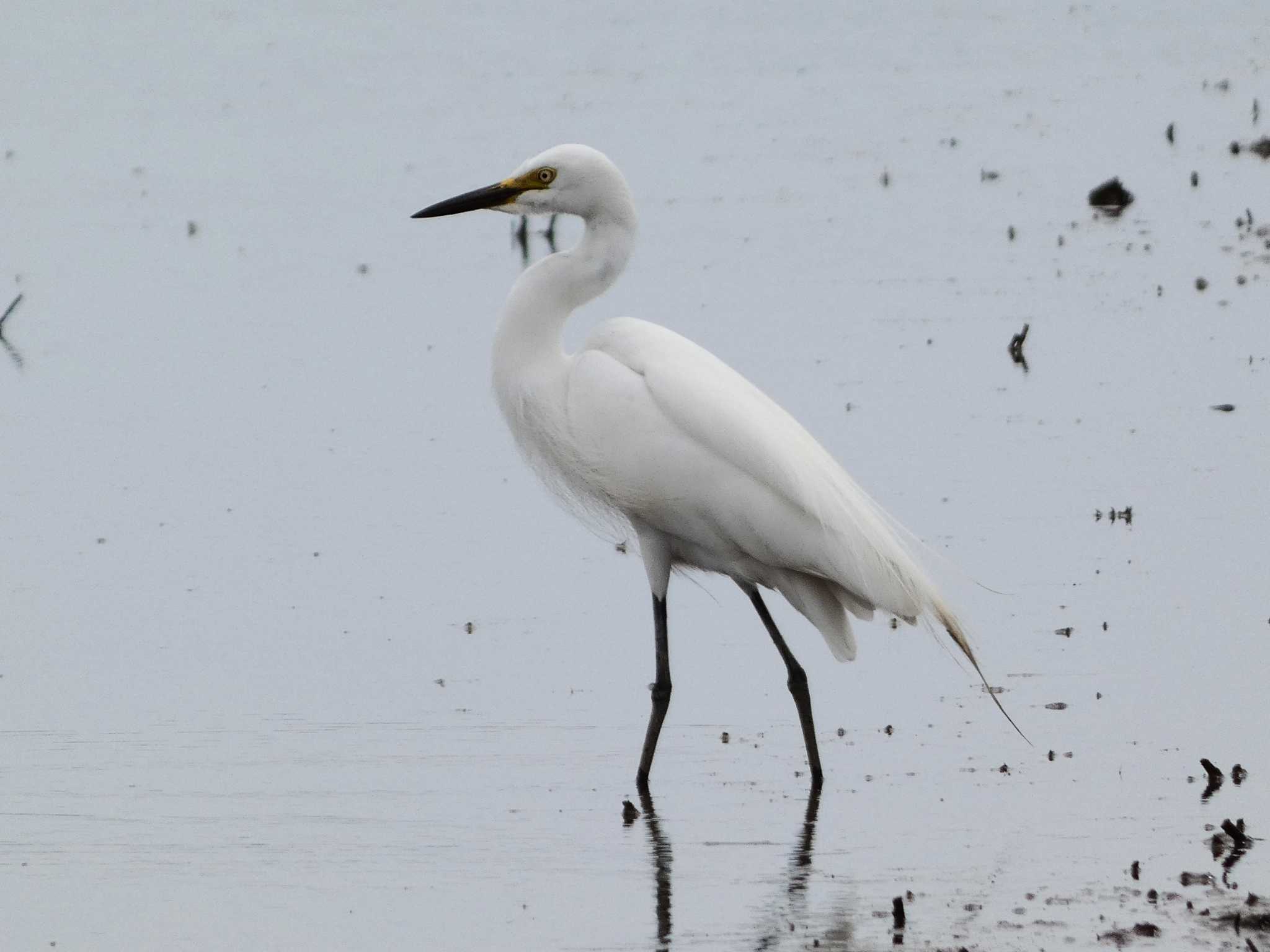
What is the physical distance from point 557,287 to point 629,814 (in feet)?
5.81

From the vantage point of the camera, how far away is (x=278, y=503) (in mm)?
10289

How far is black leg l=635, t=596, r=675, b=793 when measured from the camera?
6809mm

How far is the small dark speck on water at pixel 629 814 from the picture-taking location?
645 cm

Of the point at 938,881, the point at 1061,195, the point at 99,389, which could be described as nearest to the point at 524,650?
the point at 938,881

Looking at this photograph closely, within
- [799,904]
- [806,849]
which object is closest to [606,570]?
[806,849]

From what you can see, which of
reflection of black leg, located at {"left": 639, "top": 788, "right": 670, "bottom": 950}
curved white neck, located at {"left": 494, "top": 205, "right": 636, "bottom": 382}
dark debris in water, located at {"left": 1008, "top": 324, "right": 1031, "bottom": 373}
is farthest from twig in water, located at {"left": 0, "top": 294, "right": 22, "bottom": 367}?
reflection of black leg, located at {"left": 639, "top": 788, "right": 670, "bottom": 950}

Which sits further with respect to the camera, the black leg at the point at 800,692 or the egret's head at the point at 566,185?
the egret's head at the point at 566,185

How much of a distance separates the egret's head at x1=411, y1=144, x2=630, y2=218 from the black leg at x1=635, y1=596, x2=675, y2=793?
1.27m

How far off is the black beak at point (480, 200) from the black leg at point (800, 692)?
1.47 meters

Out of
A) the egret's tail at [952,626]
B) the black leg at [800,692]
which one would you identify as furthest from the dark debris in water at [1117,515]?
the egret's tail at [952,626]

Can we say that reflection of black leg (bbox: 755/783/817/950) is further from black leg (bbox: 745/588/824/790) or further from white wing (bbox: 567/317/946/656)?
white wing (bbox: 567/317/946/656)

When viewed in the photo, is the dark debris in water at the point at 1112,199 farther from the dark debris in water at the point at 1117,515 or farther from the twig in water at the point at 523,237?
the dark debris in water at the point at 1117,515

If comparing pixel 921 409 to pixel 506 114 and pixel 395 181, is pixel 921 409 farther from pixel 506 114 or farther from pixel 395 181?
pixel 506 114

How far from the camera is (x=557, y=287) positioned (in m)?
7.28
